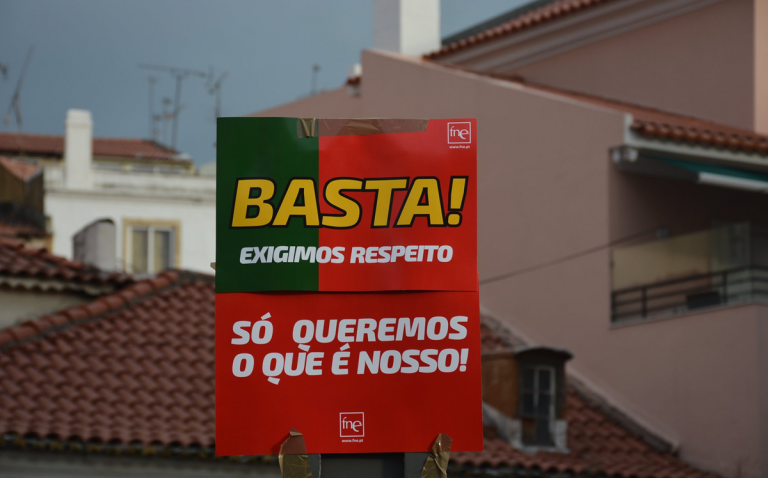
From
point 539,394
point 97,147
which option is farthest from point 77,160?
point 539,394

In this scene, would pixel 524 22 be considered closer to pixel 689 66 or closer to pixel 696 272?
pixel 689 66

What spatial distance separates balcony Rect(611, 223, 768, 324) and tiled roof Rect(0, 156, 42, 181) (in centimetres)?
2180

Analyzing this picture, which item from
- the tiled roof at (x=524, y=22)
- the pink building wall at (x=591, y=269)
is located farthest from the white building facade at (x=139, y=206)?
the pink building wall at (x=591, y=269)

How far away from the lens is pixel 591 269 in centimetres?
1741

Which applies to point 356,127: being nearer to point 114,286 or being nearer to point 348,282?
point 348,282

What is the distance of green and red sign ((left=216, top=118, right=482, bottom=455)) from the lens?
6.26 metres

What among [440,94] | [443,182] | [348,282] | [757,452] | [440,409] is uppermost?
[440,94]

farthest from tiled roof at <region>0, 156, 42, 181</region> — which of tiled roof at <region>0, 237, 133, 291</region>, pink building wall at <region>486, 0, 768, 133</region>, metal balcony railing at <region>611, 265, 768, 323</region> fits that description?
metal balcony railing at <region>611, 265, 768, 323</region>

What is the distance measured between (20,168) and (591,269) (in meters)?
23.0

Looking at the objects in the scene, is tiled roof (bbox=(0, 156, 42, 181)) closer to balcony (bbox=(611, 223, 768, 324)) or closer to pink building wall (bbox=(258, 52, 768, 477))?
pink building wall (bbox=(258, 52, 768, 477))

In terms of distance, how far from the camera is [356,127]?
6453mm

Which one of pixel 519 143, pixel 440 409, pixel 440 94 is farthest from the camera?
pixel 440 94

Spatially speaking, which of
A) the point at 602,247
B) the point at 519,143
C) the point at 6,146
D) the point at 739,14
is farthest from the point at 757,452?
the point at 6,146

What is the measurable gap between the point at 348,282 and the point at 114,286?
1179cm
